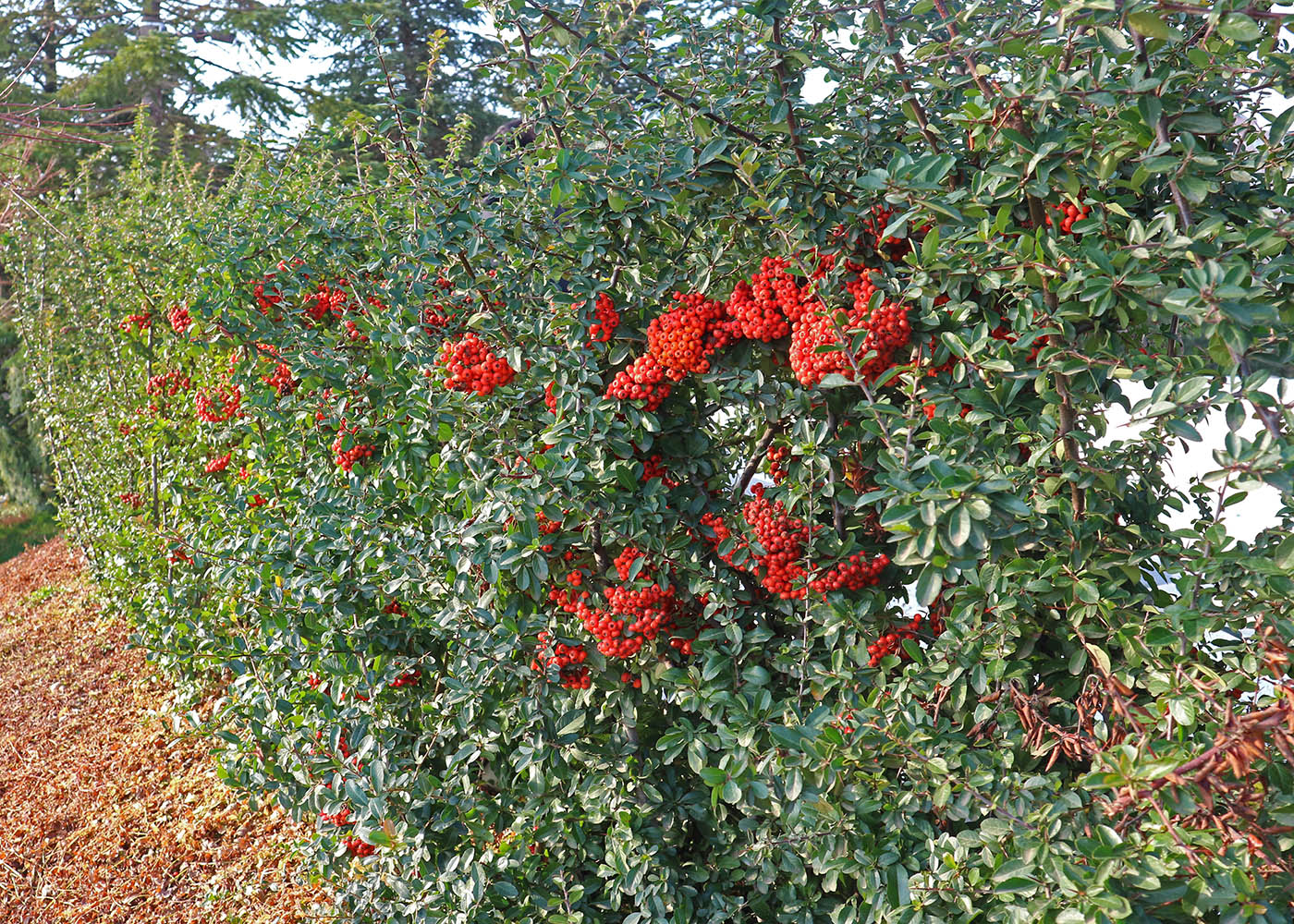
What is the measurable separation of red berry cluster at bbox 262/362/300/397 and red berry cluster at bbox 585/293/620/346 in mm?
1416

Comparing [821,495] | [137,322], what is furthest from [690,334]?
[137,322]

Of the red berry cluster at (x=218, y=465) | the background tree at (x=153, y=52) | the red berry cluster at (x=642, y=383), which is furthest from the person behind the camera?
the background tree at (x=153, y=52)

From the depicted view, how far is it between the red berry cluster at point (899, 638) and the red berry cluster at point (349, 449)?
1.62 m

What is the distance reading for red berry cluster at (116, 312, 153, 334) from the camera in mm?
4918

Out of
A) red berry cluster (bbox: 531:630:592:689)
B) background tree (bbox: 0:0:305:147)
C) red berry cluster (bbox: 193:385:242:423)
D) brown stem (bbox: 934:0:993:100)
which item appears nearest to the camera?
brown stem (bbox: 934:0:993:100)

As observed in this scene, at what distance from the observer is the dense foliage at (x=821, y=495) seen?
1555 mm

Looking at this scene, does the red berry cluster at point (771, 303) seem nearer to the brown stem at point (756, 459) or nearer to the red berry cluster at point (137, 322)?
the brown stem at point (756, 459)

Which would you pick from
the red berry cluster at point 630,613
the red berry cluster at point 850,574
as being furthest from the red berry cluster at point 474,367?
the red berry cluster at point 850,574

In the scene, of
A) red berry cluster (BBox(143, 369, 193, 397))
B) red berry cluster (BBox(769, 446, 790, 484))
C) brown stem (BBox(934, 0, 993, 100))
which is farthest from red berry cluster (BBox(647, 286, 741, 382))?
red berry cluster (BBox(143, 369, 193, 397))

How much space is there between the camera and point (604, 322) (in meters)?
2.10

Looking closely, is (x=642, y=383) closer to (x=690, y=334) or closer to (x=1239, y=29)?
(x=690, y=334)

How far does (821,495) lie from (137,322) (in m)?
4.42

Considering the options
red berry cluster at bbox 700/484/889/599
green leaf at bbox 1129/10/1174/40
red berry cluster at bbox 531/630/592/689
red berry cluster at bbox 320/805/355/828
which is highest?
green leaf at bbox 1129/10/1174/40

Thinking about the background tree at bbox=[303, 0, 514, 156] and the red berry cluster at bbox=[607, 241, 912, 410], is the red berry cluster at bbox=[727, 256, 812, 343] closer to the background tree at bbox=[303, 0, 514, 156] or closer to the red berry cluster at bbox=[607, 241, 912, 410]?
the red berry cluster at bbox=[607, 241, 912, 410]
